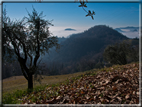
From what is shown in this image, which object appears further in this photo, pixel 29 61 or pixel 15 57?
pixel 29 61

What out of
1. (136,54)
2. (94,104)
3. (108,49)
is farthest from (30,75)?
(136,54)

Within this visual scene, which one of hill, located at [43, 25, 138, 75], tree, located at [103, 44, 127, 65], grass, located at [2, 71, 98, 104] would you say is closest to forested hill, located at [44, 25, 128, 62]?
hill, located at [43, 25, 138, 75]

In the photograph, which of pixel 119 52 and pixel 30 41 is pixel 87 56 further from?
A: pixel 30 41

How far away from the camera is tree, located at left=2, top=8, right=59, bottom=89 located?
7.75 meters

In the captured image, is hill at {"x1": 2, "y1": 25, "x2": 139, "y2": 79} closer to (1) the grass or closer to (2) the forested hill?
(2) the forested hill

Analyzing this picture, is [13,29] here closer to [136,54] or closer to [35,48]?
[35,48]

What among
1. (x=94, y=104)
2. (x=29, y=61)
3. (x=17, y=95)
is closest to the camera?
(x=94, y=104)

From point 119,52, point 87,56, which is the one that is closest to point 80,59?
point 87,56

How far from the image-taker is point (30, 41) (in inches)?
328

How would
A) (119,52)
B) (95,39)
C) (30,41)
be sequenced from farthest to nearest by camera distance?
(95,39) < (119,52) < (30,41)

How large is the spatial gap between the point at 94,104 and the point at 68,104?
828 millimetres

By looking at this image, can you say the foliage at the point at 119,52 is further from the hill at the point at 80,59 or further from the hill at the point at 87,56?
the hill at the point at 87,56

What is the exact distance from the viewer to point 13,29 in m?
7.62

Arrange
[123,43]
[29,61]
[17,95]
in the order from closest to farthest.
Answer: [17,95] < [29,61] < [123,43]
